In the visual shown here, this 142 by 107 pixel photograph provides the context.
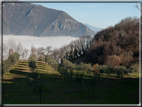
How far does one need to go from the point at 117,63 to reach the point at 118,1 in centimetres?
2592

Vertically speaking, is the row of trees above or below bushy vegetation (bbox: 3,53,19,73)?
above

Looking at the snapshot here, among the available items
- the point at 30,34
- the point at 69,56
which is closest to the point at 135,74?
the point at 30,34

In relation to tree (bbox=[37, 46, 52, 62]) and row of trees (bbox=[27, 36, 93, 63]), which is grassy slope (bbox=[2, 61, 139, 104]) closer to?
tree (bbox=[37, 46, 52, 62])

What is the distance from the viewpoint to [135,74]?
2403cm

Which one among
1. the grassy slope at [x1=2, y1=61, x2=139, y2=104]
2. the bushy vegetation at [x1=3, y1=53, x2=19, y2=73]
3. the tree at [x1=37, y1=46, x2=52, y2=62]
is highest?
the tree at [x1=37, y1=46, x2=52, y2=62]

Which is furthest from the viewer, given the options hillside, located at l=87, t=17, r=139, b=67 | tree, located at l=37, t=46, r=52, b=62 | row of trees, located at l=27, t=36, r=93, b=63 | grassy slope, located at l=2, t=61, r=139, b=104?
row of trees, located at l=27, t=36, r=93, b=63

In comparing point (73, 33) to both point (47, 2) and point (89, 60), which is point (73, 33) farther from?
point (89, 60)

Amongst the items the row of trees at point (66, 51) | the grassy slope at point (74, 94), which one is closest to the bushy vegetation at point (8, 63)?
the grassy slope at point (74, 94)

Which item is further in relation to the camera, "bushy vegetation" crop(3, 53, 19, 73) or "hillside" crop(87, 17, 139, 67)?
"hillside" crop(87, 17, 139, 67)

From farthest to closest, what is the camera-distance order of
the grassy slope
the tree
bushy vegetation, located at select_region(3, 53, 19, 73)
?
1. the tree
2. bushy vegetation, located at select_region(3, 53, 19, 73)
3. the grassy slope

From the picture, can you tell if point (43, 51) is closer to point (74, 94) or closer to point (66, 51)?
point (66, 51)

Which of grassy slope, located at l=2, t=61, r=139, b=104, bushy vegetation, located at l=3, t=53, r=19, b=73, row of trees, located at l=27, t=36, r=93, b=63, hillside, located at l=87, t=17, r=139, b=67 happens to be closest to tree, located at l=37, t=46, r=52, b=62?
row of trees, located at l=27, t=36, r=93, b=63

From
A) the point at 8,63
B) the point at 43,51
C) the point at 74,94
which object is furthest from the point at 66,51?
the point at 74,94

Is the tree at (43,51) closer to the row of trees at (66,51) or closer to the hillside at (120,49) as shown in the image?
the row of trees at (66,51)
